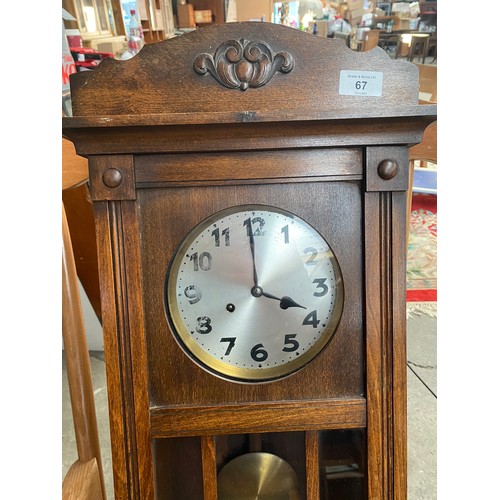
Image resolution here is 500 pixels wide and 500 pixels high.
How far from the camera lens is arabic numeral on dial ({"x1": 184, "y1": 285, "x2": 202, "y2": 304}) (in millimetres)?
734

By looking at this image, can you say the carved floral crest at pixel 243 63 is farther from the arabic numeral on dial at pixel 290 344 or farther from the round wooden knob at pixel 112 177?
the arabic numeral on dial at pixel 290 344

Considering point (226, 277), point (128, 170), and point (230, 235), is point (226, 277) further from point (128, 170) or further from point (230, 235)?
point (128, 170)

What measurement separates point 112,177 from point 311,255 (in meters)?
0.27

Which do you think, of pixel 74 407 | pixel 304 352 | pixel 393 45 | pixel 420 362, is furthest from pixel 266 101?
pixel 393 45

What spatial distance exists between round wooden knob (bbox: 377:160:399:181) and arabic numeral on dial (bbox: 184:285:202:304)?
28 centimetres

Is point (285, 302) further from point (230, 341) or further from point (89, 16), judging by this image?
point (89, 16)

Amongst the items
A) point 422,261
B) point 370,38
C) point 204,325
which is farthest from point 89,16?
point 422,261

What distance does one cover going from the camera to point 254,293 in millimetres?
734

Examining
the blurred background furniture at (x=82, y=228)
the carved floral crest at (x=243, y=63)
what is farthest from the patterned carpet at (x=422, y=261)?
the carved floral crest at (x=243, y=63)

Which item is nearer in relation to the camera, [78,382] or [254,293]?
[254,293]

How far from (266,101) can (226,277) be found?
228 millimetres

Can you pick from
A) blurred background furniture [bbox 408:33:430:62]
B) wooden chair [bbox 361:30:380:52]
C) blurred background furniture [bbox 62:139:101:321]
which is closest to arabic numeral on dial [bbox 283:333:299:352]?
blurred background furniture [bbox 62:139:101:321]

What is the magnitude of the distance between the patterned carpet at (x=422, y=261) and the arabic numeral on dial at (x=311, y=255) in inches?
67.3

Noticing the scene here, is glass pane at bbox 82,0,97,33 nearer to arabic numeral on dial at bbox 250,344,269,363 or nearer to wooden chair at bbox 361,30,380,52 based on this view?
wooden chair at bbox 361,30,380,52
